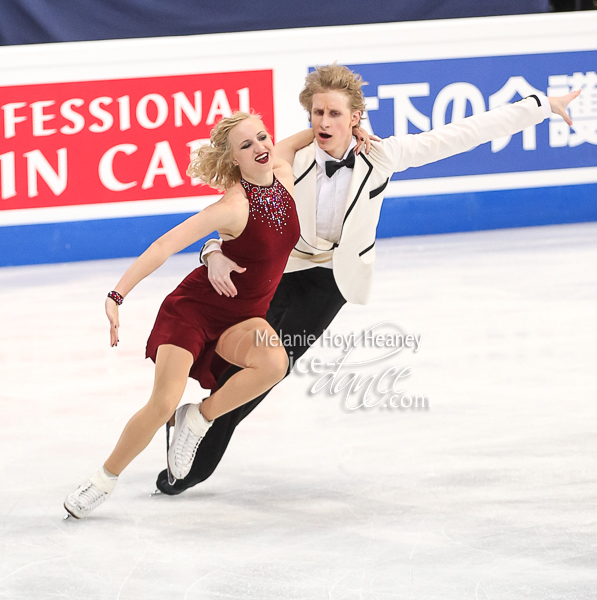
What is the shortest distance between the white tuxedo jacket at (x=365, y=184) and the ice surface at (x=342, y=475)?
23.0 inches

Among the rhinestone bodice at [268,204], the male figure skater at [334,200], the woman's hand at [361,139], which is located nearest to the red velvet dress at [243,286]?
the rhinestone bodice at [268,204]

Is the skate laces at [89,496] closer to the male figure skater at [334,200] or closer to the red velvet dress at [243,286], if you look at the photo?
the male figure skater at [334,200]

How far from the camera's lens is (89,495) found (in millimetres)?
2576

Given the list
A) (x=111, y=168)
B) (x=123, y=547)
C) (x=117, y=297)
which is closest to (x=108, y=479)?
(x=123, y=547)

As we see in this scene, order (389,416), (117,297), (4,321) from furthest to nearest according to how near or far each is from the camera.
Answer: (4,321) < (389,416) < (117,297)

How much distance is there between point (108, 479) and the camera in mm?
2598

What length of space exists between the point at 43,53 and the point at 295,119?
66.4 inches

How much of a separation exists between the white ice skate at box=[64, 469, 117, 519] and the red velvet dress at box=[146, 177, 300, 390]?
338mm

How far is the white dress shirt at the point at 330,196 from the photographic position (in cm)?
280

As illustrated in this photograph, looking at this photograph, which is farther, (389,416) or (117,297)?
(389,416)

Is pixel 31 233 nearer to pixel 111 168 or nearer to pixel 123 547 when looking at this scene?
pixel 111 168

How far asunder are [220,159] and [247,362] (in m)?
0.53

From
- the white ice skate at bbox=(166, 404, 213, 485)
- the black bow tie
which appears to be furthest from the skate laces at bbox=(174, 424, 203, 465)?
the black bow tie

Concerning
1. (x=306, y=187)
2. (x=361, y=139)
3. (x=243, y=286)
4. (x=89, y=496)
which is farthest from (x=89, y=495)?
(x=361, y=139)
